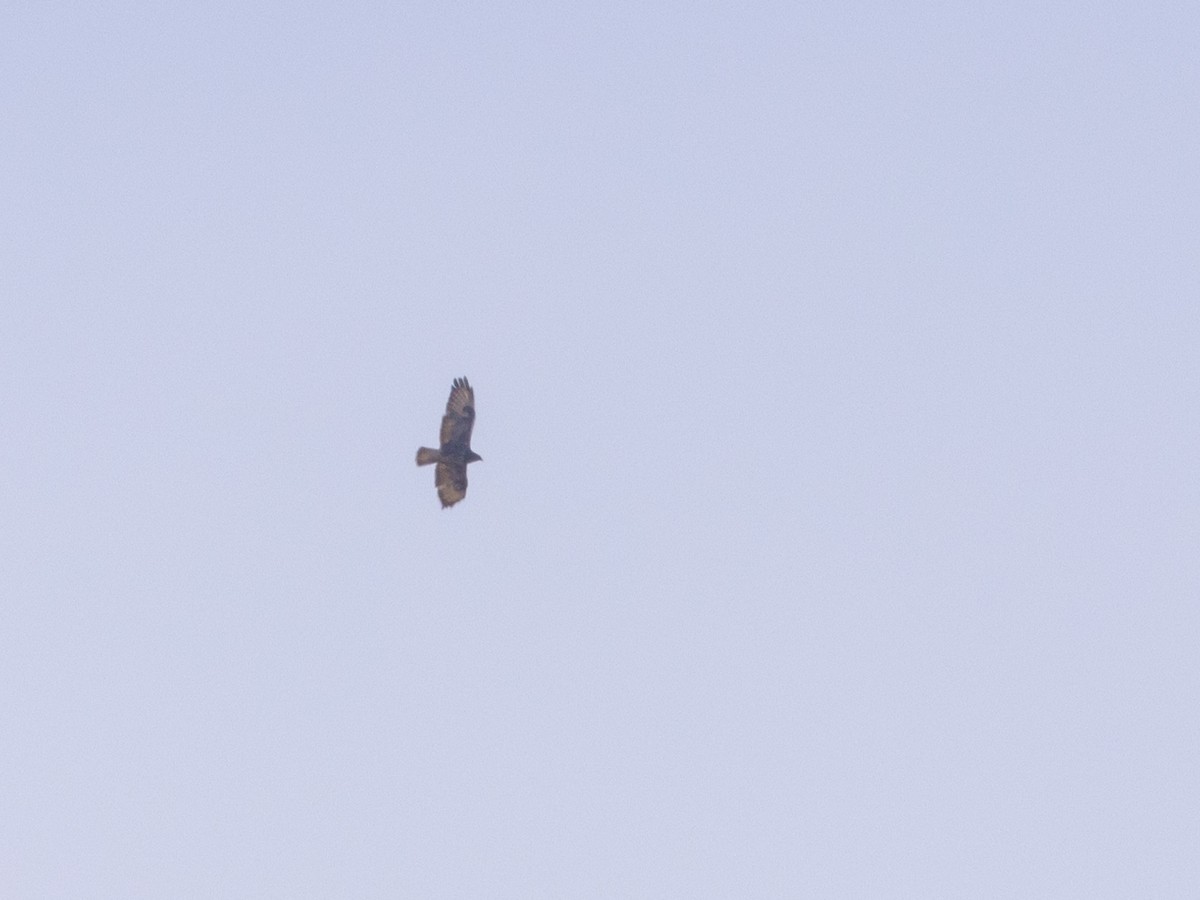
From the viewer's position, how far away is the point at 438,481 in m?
163

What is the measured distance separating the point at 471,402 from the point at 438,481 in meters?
2.07

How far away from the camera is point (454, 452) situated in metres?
162

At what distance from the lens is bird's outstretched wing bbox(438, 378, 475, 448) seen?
162 meters

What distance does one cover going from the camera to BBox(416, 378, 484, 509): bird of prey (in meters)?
162

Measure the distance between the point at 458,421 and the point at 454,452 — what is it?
0.75m

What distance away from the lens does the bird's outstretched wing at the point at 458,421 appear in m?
162

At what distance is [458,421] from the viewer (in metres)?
162

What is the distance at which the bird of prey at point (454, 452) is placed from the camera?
162 metres

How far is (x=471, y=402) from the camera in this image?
163m
